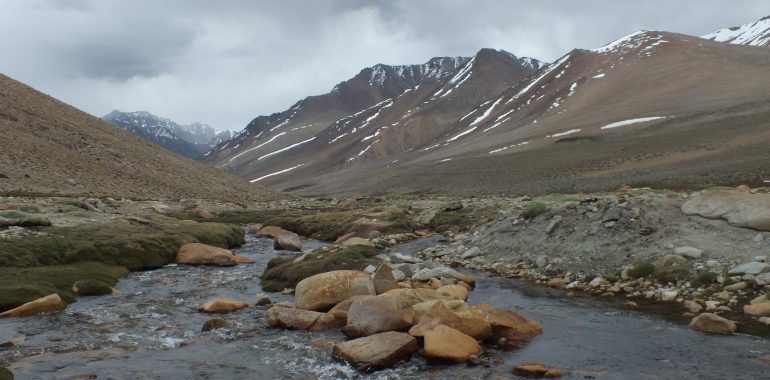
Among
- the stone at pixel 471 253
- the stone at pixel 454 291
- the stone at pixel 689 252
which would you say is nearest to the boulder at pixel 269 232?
the stone at pixel 471 253

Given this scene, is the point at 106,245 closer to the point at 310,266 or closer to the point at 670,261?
the point at 310,266

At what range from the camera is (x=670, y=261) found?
1844 centimetres

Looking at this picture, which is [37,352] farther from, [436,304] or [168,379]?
[436,304]

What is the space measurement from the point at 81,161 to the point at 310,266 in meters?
56.5

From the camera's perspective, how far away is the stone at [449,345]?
1289 cm

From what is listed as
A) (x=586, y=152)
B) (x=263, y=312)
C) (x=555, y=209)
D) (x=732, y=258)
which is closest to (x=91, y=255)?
(x=263, y=312)

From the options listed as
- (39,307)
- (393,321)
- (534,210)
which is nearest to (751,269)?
(393,321)

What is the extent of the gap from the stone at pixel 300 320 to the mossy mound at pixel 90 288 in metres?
7.84

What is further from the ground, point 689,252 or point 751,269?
point 689,252

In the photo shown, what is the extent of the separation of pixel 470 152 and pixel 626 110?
34818 millimetres

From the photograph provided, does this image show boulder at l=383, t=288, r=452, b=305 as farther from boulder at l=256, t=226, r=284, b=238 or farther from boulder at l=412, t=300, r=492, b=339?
boulder at l=256, t=226, r=284, b=238

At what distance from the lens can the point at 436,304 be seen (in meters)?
15.0

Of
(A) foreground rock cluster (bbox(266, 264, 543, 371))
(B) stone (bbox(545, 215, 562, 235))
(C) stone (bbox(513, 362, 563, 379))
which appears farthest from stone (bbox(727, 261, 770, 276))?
(C) stone (bbox(513, 362, 563, 379))

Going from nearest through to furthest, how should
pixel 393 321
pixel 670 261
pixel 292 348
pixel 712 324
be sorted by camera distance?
pixel 712 324, pixel 292 348, pixel 393 321, pixel 670 261
